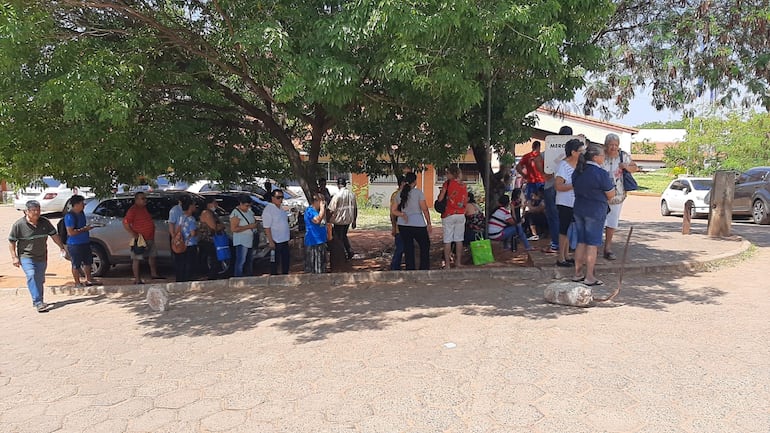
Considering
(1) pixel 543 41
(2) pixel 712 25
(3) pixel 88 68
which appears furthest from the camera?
(2) pixel 712 25

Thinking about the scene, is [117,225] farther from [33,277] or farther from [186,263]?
[33,277]

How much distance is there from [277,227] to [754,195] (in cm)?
1366

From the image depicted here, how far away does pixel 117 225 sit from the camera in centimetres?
939

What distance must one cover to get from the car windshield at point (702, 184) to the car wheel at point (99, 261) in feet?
55.6

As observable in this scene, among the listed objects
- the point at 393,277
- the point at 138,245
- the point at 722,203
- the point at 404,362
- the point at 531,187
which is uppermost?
the point at 531,187

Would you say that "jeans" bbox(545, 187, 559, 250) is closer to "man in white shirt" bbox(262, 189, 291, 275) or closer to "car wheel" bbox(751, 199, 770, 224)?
"man in white shirt" bbox(262, 189, 291, 275)

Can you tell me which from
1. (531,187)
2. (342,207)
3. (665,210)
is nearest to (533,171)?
(531,187)

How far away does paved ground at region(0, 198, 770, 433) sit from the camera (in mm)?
3611

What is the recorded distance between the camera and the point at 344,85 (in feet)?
17.0

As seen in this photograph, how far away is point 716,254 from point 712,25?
363cm

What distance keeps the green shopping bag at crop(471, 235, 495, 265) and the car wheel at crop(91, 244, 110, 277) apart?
6533 millimetres

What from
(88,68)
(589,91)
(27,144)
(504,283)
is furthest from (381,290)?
(589,91)

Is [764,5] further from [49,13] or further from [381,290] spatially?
[49,13]

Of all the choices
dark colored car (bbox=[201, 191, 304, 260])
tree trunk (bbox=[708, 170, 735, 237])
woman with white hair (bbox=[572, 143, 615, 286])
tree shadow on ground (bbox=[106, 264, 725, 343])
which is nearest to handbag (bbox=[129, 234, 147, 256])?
tree shadow on ground (bbox=[106, 264, 725, 343])
